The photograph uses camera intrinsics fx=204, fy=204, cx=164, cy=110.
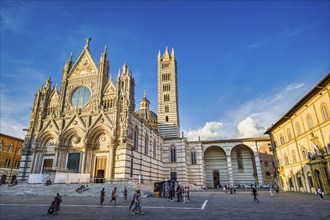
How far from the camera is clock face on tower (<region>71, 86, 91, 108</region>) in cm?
3069

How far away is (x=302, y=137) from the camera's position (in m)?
24.2

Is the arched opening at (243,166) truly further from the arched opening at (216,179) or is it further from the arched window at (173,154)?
the arched window at (173,154)

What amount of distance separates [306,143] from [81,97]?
3059cm

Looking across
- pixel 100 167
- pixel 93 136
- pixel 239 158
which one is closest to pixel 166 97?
pixel 239 158

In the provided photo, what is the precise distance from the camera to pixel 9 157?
36938mm

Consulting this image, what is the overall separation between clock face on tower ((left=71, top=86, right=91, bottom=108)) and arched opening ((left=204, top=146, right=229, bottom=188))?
103ft

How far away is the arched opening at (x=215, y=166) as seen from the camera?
47094 mm

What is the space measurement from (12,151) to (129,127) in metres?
27.1

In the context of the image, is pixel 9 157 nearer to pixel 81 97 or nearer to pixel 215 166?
pixel 81 97

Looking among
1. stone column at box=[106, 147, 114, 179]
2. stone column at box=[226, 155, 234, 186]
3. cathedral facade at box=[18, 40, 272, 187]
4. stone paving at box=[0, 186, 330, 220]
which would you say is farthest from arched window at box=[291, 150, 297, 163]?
stone column at box=[106, 147, 114, 179]

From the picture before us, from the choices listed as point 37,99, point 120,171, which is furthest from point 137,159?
point 37,99

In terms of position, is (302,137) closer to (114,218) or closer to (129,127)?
(129,127)

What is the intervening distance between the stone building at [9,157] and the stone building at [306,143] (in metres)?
44.0

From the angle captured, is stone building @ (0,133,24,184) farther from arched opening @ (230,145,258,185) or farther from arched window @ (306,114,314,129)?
arched window @ (306,114,314,129)
